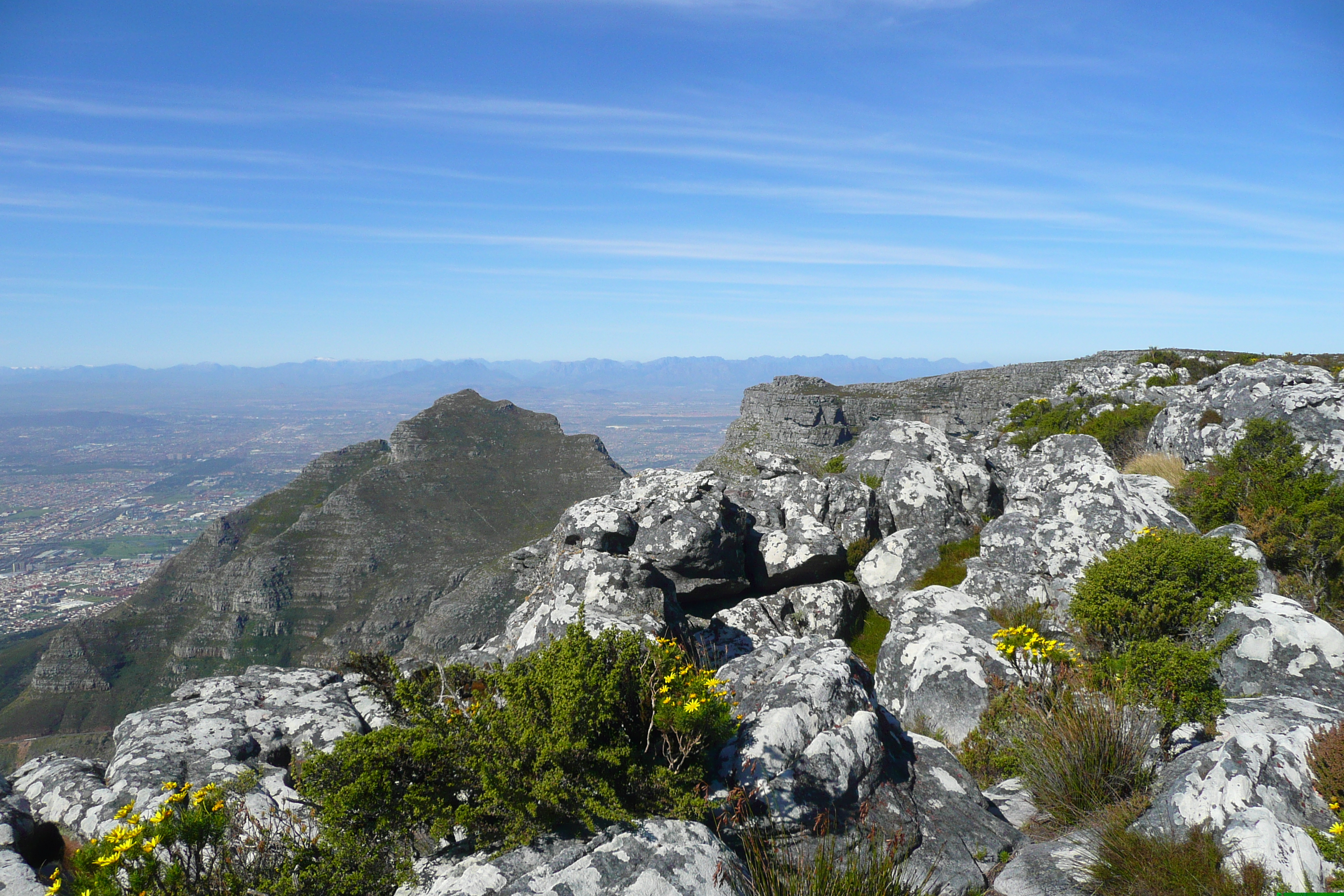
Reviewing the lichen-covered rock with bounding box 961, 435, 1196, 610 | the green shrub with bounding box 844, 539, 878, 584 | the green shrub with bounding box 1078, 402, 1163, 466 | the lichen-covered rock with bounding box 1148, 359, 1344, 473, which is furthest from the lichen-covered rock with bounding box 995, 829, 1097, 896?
the green shrub with bounding box 1078, 402, 1163, 466

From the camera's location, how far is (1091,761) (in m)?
5.75

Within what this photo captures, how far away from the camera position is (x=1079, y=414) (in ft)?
83.3

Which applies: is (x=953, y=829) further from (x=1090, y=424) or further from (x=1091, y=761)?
(x=1090, y=424)

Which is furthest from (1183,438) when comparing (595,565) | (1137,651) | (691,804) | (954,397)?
(954,397)

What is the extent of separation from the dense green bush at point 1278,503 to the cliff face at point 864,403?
143 ft

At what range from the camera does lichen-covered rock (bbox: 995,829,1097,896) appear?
4.72m

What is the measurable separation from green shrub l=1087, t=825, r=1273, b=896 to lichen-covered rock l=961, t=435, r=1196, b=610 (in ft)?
21.2

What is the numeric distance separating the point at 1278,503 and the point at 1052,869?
36.5 feet

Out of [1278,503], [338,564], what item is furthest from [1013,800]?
[338,564]

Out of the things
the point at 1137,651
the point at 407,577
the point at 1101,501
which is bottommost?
the point at 407,577

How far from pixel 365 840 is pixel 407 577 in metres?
88.6

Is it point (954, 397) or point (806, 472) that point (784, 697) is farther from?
point (954, 397)

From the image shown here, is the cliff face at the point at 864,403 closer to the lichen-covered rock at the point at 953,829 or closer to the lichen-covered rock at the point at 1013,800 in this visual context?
the lichen-covered rock at the point at 1013,800

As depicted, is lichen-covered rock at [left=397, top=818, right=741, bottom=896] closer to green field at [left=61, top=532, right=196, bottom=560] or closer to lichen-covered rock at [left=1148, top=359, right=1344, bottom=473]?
lichen-covered rock at [left=1148, top=359, right=1344, bottom=473]
